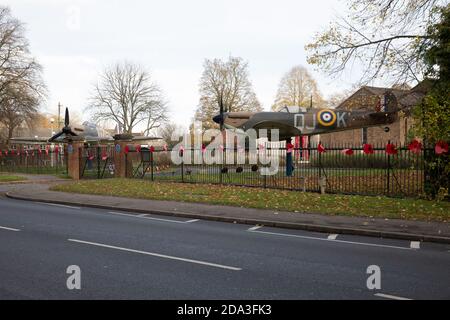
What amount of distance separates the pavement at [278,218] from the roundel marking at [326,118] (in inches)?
490

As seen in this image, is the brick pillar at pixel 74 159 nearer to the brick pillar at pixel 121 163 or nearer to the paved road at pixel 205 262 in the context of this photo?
the brick pillar at pixel 121 163

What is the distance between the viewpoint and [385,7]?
16.7 m

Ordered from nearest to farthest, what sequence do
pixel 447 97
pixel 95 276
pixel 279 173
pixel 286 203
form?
pixel 95 276 < pixel 447 97 < pixel 286 203 < pixel 279 173

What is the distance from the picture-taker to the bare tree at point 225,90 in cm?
5750

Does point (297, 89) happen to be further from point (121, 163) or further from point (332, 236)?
point (332, 236)

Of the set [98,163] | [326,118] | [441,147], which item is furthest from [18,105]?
[441,147]

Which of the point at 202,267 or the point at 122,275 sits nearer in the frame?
the point at 122,275

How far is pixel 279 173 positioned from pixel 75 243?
17.9 meters

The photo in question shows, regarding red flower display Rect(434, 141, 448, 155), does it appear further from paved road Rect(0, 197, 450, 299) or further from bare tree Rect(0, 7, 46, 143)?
bare tree Rect(0, 7, 46, 143)

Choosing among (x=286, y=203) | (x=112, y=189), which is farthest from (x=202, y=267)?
(x=112, y=189)

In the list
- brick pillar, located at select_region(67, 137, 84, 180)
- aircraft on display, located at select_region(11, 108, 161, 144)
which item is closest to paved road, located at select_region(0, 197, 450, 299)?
brick pillar, located at select_region(67, 137, 84, 180)

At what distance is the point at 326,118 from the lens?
2475 cm

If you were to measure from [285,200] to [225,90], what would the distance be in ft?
146
